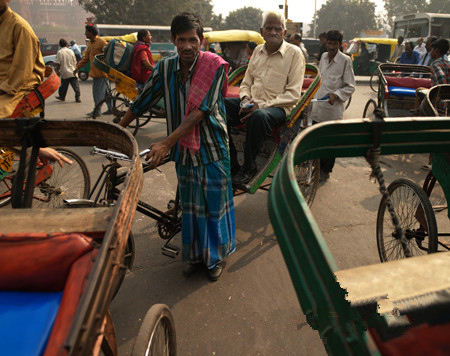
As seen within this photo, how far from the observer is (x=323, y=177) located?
440 centimetres

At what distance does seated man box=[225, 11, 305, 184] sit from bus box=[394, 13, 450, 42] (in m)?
15.3

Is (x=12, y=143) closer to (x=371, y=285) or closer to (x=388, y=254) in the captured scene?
(x=371, y=285)

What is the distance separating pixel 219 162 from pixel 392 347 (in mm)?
1685

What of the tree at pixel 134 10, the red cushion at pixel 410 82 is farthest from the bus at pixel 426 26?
the tree at pixel 134 10

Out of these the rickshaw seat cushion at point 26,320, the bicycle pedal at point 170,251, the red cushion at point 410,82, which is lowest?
the bicycle pedal at point 170,251

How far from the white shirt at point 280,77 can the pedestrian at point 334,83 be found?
1.11m

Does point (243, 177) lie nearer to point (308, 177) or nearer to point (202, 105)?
point (308, 177)

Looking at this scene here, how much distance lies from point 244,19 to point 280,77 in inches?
2125

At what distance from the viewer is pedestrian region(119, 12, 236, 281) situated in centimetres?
199

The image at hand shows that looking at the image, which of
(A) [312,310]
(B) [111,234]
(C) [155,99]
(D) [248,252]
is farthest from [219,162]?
(A) [312,310]

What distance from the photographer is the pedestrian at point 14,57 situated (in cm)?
258

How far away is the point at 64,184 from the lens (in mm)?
3504

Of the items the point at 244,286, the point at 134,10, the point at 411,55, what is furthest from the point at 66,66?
the point at 134,10

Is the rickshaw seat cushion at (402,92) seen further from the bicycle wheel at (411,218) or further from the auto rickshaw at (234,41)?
the auto rickshaw at (234,41)
